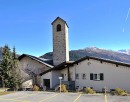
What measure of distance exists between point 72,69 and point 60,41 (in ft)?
29.8

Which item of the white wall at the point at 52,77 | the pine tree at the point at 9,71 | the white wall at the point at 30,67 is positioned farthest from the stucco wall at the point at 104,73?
the pine tree at the point at 9,71

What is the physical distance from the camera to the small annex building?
136 ft

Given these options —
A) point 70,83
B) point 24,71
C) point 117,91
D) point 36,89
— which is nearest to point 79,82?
point 70,83

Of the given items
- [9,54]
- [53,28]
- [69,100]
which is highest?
[53,28]

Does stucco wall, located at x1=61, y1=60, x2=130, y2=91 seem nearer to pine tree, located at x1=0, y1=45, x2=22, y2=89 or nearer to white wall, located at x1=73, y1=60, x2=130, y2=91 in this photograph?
white wall, located at x1=73, y1=60, x2=130, y2=91

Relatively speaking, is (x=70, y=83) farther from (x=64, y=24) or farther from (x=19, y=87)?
(x=64, y=24)

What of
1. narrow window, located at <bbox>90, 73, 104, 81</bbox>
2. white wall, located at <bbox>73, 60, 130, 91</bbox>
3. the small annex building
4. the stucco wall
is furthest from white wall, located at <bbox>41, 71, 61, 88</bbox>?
narrow window, located at <bbox>90, 73, 104, 81</bbox>

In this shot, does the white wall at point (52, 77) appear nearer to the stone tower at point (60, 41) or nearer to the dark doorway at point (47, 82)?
the dark doorway at point (47, 82)

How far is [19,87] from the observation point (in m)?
49.1

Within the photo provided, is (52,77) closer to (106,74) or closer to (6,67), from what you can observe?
(6,67)

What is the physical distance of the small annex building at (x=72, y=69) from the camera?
4147cm

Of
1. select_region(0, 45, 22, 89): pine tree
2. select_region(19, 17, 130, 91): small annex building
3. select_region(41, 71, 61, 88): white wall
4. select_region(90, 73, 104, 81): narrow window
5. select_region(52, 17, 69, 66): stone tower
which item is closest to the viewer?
select_region(19, 17, 130, 91): small annex building

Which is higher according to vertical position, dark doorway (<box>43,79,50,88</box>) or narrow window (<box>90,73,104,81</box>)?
narrow window (<box>90,73,104,81</box>)

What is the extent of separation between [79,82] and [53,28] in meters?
15.6
